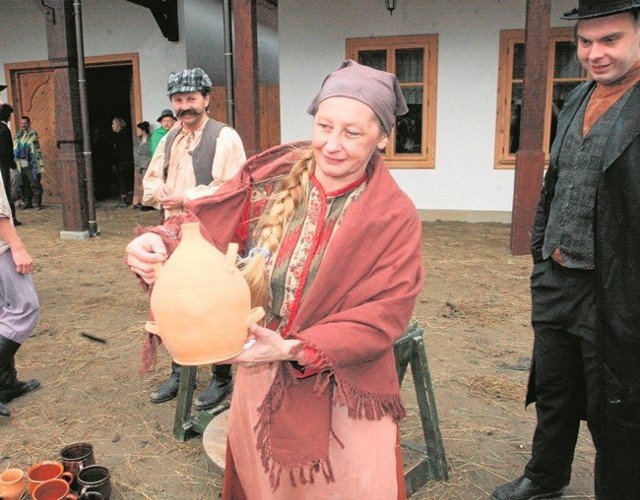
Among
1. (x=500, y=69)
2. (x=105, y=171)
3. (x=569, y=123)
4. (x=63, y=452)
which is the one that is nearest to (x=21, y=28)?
(x=105, y=171)

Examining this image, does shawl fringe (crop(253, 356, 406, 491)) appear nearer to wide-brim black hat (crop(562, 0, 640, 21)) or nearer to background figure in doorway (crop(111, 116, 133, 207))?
wide-brim black hat (crop(562, 0, 640, 21))

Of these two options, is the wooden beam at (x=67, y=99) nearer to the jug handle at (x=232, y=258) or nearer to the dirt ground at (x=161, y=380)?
the dirt ground at (x=161, y=380)

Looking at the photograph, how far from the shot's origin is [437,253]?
7.66 meters

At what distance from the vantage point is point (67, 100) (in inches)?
324

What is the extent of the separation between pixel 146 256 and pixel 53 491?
161cm

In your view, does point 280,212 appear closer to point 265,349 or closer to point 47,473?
point 265,349

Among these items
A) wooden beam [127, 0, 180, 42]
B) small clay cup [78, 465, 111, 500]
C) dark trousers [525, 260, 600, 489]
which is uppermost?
wooden beam [127, 0, 180, 42]

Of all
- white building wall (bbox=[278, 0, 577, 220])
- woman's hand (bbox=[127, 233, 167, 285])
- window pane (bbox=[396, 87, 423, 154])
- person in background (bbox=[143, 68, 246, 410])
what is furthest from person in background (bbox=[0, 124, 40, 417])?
window pane (bbox=[396, 87, 423, 154])

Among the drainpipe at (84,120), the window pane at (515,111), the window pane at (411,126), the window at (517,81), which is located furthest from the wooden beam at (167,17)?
the window pane at (515,111)

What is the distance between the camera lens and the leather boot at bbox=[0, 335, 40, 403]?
351 cm

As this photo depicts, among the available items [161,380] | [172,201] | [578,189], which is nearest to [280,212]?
[578,189]

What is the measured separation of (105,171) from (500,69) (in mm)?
10038

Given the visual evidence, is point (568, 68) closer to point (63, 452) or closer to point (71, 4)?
point (71, 4)

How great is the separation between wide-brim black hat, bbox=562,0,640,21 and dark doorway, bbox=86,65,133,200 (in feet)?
42.9
